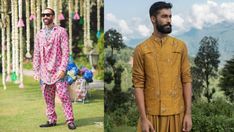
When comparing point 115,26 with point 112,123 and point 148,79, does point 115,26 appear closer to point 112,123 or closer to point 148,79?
point 112,123

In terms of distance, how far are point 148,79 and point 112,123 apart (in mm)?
2311

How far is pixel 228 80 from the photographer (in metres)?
→ 4.41

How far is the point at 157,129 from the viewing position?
7.32ft

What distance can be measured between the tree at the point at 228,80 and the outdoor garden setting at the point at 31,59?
1240 mm

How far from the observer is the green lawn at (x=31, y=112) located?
401 centimetres

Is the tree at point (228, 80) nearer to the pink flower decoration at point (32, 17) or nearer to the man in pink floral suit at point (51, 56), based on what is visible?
the man in pink floral suit at point (51, 56)

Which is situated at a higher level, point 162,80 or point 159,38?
point 159,38

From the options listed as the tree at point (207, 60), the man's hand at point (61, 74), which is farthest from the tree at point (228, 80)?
the man's hand at point (61, 74)

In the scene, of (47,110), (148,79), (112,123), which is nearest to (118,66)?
(112,123)

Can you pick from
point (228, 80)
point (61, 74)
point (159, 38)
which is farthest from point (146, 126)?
point (228, 80)

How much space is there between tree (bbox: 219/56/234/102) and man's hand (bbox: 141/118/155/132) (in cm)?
237

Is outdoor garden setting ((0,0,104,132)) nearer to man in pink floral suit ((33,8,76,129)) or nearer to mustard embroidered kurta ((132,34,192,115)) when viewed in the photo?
man in pink floral suit ((33,8,76,129))

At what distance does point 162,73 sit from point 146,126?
28 cm

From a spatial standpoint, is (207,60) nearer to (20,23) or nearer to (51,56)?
(51,56)
